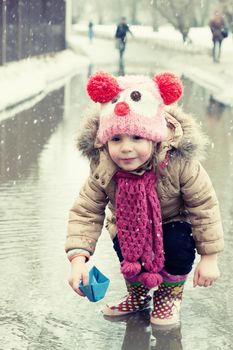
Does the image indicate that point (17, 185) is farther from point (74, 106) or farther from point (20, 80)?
point (20, 80)

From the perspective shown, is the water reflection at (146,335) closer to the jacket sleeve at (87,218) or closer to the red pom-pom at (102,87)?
the jacket sleeve at (87,218)

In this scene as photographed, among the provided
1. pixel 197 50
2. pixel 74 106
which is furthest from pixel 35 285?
pixel 197 50

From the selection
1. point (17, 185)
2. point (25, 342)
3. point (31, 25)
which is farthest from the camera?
point (31, 25)

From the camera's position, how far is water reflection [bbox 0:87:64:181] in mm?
8788

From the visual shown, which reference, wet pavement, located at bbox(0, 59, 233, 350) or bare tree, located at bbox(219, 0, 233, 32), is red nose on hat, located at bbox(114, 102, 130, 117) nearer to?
wet pavement, located at bbox(0, 59, 233, 350)

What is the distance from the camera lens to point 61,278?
192 inches

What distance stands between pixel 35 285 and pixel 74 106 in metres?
10.8

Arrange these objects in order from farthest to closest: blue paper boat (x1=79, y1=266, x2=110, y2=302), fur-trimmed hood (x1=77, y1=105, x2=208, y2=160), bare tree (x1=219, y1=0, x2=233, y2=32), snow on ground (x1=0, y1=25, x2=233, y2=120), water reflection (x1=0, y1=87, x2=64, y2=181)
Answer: bare tree (x1=219, y1=0, x2=233, y2=32) → snow on ground (x1=0, y1=25, x2=233, y2=120) → water reflection (x1=0, y1=87, x2=64, y2=181) → fur-trimmed hood (x1=77, y1=105, x2=208, y2=160) → blue paper boat (x1=79, y1=266, x2=110, y2=302)

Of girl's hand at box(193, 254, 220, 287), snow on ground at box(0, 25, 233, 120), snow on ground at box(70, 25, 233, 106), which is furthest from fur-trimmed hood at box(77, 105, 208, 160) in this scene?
snow on ground at box(70, 25, 233, 106)

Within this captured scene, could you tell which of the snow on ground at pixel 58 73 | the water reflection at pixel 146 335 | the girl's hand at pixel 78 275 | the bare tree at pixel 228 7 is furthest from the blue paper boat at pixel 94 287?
the bare tree at pixel 228 7

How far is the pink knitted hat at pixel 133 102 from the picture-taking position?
153 inches

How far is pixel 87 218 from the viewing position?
13.5ft

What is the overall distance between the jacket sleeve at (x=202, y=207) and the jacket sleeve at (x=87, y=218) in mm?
380

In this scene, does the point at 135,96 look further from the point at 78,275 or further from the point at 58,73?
the point at 58,73
